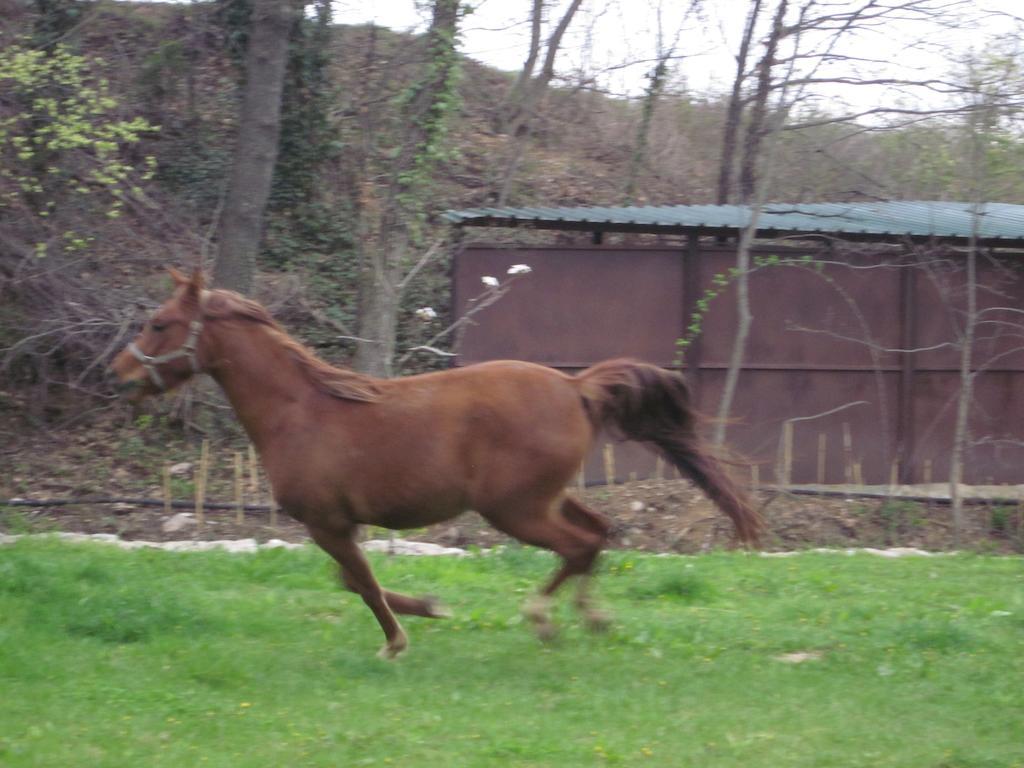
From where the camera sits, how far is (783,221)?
1480 cm

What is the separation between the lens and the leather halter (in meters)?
6.67

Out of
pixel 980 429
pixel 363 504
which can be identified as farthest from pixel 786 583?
pixel 980 429

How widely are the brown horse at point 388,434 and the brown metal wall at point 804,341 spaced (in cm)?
703

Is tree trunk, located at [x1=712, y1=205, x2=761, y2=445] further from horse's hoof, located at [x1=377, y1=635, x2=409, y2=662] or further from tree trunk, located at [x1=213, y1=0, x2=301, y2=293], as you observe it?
horse's hoof, located at [x1=377, y1=635, x2=409, y2=662]

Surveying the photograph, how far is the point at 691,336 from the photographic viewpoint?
14.0m

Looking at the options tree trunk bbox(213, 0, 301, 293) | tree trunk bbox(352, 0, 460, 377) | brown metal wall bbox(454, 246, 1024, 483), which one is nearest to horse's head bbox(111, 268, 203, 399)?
tree trunk bbox(352, 0, 460, 377)

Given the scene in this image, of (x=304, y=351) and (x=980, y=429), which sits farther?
(x=980, y=429)

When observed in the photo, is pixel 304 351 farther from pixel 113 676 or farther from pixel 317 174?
pixel 317 174

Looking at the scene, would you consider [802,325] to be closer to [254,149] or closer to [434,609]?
[254,149]

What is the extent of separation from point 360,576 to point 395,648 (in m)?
0.46

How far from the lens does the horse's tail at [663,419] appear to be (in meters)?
6.93

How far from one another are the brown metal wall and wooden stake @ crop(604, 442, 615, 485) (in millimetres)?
133

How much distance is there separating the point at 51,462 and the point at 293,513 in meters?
8.84

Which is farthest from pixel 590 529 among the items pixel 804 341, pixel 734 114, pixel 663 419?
pixel 734 114
